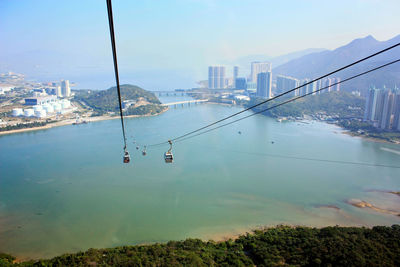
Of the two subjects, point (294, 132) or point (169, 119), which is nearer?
point (294, 132)

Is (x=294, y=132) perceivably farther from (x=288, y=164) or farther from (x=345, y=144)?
(x=288, y=164)

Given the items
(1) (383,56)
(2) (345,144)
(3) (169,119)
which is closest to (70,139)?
(3) (169,119)

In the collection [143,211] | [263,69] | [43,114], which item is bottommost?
[143,211]

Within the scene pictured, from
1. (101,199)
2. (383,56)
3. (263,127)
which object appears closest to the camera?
(101,199)

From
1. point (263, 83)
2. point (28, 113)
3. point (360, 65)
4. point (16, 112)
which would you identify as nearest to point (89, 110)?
point (28, 113)

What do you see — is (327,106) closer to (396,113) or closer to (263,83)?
(396,113)

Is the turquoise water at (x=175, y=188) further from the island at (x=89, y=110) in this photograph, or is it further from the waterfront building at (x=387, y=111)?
the island at (x=89, y=110)

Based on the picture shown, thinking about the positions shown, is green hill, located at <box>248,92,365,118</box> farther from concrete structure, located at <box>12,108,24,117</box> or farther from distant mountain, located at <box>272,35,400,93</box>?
concrete structure, located at <box>12,108,24,117</box>
